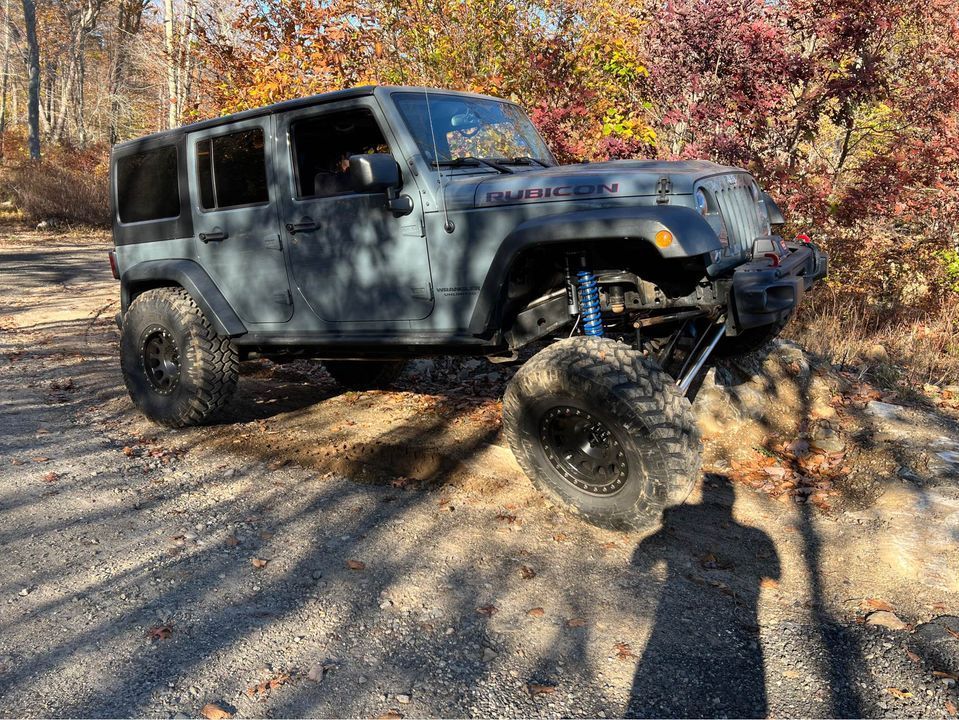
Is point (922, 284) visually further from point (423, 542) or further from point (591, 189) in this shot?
point (423, 542)

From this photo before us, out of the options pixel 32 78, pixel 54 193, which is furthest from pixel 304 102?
pixel 32 78

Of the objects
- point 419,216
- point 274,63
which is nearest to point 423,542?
point 419,216

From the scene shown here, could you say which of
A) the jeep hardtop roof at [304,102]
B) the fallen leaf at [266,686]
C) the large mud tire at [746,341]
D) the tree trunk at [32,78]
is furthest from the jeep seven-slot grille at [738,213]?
the tree trunk at [32,78]

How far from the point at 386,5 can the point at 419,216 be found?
555 centimetres

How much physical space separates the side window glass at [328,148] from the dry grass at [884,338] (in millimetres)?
4249

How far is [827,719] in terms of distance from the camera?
2480mm

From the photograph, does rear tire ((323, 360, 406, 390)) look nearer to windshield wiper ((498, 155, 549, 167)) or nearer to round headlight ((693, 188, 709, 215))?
windshield wiper ((498, 155, 549, 167))

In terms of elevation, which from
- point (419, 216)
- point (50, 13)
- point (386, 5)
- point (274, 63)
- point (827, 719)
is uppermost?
point (50, 13)

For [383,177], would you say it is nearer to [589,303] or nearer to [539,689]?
[589,303]

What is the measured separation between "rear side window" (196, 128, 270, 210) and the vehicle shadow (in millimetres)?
3091

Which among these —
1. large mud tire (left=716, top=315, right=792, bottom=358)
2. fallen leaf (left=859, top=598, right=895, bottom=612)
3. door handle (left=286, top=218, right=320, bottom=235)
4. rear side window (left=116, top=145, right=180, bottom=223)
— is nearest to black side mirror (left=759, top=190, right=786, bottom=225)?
large mud tire (left=716, top=315, right=792, bottom=358)

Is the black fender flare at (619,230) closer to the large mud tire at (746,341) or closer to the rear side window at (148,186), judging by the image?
the large mud tire at (746,341)

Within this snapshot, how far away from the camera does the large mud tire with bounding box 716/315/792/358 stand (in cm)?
456

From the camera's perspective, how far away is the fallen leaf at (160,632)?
115 inches
